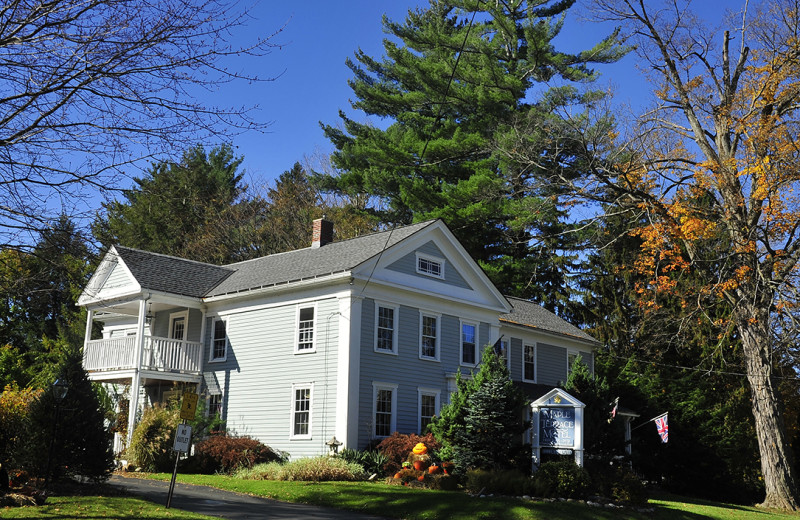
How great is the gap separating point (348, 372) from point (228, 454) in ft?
A: 14.6

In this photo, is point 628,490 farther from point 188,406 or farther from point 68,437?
point 68,437

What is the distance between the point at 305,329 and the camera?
24.7 meters

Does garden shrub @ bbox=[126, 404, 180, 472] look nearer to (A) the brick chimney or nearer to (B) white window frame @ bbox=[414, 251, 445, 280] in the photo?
(A) the brick chimney

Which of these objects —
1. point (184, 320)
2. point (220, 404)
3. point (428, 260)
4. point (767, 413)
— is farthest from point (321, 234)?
point (767, 413)

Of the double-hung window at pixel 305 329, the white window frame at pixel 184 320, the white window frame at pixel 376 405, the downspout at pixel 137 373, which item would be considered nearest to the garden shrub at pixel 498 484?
the white window frame at pixel 376 405

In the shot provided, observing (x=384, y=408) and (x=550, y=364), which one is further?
(x=550, y=364)

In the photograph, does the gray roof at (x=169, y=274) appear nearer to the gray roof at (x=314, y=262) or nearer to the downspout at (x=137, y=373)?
the gray roof at (x=314, y=262)

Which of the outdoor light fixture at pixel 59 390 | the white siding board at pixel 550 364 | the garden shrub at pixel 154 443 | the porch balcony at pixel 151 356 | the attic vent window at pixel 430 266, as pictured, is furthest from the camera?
the white siding board at pixel 550 364

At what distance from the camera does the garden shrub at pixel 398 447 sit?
2155 cm

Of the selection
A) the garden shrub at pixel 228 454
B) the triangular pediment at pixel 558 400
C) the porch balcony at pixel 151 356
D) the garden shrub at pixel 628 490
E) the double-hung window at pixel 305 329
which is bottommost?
the garden shrub at pixel 628 490

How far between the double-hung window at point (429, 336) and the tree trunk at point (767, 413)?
9751 millimetres

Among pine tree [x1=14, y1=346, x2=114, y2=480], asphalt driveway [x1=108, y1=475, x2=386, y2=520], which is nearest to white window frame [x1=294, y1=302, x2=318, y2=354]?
asphalt driveway [x1=108, y1=475, x2=386, y2=520]

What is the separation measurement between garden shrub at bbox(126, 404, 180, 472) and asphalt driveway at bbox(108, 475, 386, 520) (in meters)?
3.74

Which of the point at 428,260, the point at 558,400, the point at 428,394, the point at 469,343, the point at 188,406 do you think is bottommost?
the point at 188,406
